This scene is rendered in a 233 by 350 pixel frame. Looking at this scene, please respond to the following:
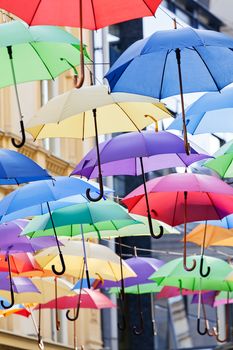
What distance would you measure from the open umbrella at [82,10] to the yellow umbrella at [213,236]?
6731 millimetres

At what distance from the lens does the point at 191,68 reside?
13453 mm

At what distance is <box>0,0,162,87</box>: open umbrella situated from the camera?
12086 mm

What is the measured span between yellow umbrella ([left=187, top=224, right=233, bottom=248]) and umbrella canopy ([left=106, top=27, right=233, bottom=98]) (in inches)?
201

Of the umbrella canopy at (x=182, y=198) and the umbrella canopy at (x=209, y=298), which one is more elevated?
the umbrella canopy at (x=182, y=198)

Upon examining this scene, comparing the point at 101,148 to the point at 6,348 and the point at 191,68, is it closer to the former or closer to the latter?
the point at 191,68

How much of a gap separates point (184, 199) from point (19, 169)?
106 inches

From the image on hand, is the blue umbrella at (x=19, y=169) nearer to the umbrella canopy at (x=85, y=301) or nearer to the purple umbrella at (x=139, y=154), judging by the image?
the purple umbrella at (x=139, y=154)

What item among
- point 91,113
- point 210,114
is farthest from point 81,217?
point 210,114

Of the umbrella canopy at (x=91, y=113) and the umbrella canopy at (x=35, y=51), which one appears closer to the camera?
the umbrella canopy at (x=35, y=51)

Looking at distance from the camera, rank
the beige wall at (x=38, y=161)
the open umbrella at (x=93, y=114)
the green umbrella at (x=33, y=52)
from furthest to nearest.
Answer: the beige wall at (x=38, y=161)
the open umbrella at (x=93, y=114)
the green umbrella at (x=33, y=52)

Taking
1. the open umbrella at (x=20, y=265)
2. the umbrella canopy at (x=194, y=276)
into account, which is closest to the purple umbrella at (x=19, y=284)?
the open umbrella at (x=20, y=265)

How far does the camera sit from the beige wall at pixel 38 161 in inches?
959

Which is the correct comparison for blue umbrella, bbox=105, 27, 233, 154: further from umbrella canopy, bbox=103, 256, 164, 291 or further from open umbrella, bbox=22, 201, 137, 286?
umbrella canopy, bbox=103, 256, 164, 291

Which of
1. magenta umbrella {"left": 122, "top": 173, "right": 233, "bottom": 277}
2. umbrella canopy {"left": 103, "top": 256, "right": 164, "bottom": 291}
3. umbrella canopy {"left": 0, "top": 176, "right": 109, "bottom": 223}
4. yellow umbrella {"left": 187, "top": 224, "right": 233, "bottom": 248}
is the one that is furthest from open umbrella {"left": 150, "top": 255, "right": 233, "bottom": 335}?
umbrella canopy {"left": 0, "top": 176, "right": 109, "bottom": 223}
